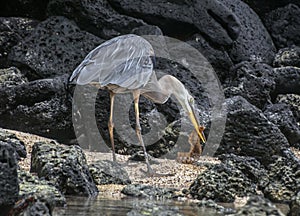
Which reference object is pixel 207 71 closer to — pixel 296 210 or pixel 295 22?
pixel 295 22

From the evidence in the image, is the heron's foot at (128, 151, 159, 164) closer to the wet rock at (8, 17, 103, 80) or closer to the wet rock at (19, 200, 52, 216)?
the wet rock at (8, 17, 103, 80)

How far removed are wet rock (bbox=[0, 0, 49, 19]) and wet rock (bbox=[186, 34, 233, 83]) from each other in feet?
8.99

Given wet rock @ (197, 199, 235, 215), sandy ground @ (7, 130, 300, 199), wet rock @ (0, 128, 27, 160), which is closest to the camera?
wet rock @ (197, 199, 235, 215)

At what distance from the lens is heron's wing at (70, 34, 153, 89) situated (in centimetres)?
793

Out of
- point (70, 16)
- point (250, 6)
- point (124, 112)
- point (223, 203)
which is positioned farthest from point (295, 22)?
point (223, 203)

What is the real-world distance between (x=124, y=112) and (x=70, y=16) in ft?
9.55

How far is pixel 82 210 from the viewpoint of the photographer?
204 inches

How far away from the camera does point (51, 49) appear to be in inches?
422

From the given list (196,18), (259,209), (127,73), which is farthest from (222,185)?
(196,18)

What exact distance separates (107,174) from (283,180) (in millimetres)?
1688

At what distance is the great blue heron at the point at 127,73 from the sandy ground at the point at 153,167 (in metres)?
0.20

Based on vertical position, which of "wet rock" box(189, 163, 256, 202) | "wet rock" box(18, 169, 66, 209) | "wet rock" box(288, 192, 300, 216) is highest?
"wet rock" box(288, 192, 300, 216)

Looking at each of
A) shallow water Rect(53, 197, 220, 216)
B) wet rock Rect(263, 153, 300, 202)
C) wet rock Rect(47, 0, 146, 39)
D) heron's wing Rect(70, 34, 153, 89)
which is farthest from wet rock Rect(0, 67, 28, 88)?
wet rock Rect(263, 153, 300, 202)

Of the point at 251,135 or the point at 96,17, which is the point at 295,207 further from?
the point at 96,17
